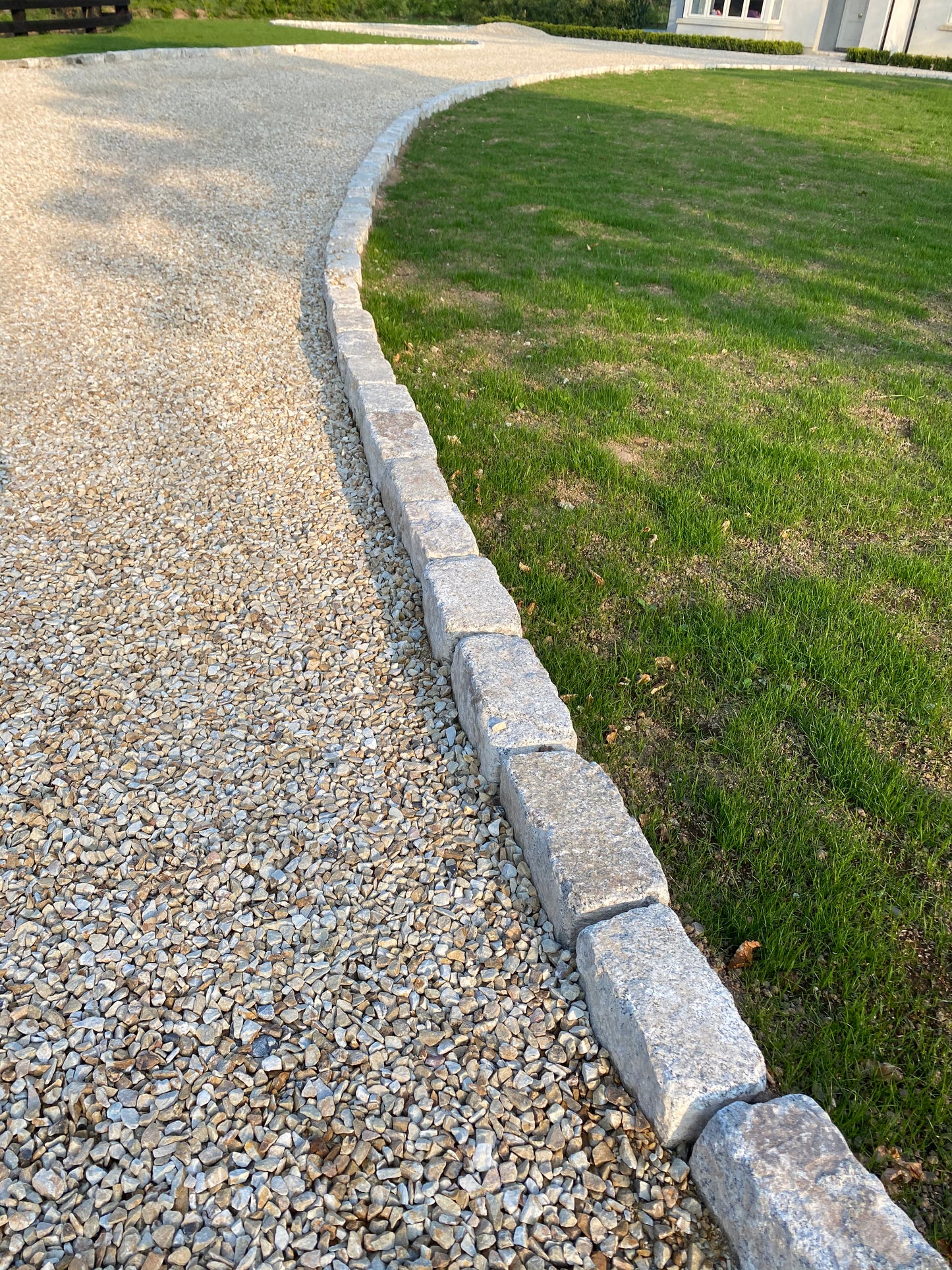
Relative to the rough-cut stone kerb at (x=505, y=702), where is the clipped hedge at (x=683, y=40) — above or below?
above

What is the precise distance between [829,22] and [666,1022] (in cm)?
3430

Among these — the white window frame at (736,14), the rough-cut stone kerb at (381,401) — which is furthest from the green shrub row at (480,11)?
the rough-cut stone kerb at (381,401)

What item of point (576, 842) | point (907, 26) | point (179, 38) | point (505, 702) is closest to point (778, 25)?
point (907, 26)

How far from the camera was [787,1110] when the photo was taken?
5.67 ft

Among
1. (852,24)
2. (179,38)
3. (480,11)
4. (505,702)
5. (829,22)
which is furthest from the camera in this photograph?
(480,11)

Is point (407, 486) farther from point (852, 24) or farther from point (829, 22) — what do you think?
point (829, 22)

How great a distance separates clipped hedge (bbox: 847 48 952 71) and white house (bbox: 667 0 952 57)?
51 centimetres

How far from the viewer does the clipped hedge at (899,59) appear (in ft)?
72.5

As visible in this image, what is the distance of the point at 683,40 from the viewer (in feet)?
79.7

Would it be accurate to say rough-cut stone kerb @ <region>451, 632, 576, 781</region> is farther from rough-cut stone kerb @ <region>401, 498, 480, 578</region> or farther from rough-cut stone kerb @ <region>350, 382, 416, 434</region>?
rough-cut stone kerb @ <region>350, 382, 416, 434</region>

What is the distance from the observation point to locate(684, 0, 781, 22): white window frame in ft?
88.5

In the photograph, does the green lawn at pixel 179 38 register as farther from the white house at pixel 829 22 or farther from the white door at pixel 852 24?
the white door at pixel 852 24

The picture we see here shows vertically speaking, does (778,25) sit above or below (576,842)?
above

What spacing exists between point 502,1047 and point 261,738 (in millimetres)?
1232
